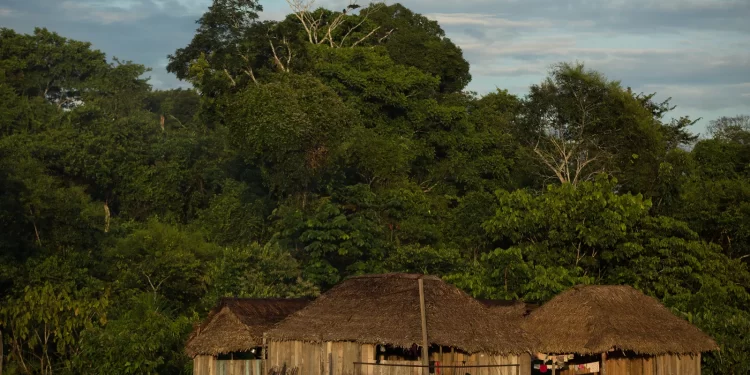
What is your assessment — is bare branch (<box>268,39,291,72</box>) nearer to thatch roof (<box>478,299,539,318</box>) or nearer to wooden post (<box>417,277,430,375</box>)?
thatch roof (<box>478,299,539,318</box>)

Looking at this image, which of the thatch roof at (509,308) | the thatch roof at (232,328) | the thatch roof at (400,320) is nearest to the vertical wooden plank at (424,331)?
the thatch roof at (400,320)

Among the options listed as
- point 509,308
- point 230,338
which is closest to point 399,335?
point 230,338

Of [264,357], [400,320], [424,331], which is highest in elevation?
[400,320]

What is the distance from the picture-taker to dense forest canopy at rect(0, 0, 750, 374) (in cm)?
2456

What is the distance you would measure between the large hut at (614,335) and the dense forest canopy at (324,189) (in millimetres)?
1631

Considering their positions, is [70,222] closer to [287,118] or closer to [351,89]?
[287,118]

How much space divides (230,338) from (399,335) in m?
3.77

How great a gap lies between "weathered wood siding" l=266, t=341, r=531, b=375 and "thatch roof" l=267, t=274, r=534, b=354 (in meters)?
0.21

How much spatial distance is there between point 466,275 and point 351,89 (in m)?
12.3

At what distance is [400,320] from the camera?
16344 mm

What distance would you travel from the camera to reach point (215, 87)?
32.6 m

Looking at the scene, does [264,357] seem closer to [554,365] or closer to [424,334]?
[424,334]

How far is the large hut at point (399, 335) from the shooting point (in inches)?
634

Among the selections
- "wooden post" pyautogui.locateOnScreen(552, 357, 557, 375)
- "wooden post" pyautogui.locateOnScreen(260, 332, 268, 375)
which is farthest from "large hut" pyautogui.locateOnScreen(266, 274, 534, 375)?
"wooden post" pyautogui.locateOnScreen(552, 357, 557, 375)
